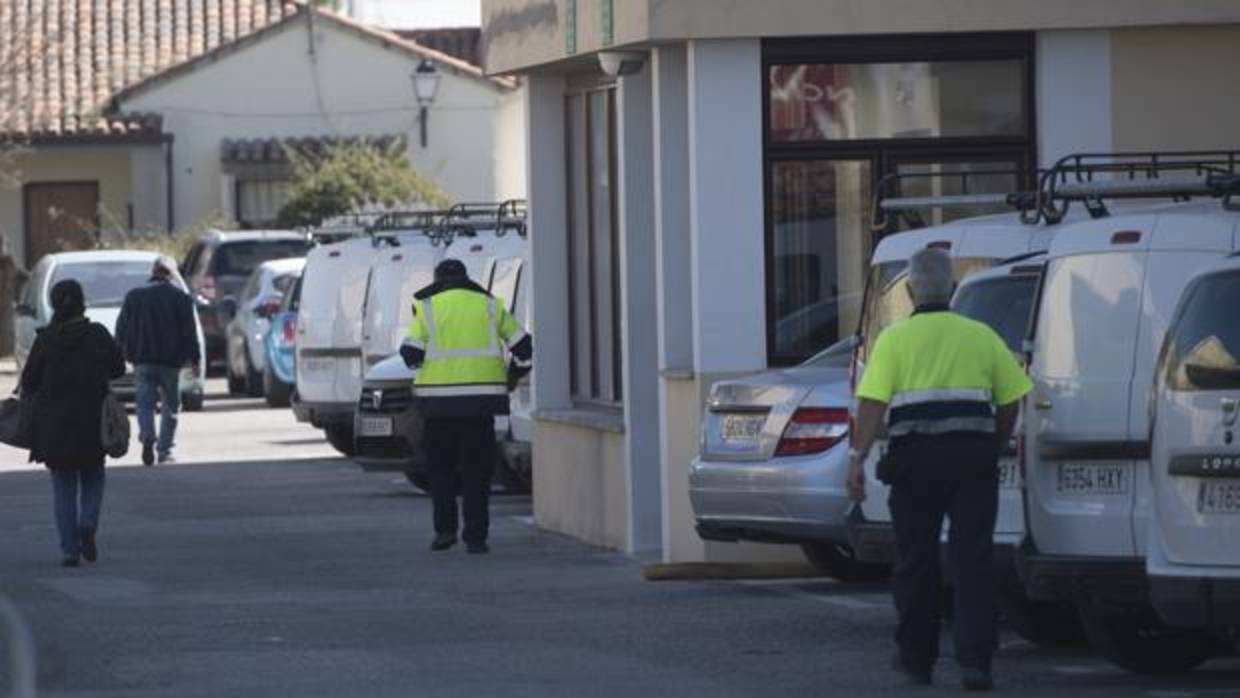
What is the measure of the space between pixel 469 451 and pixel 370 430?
3.74m

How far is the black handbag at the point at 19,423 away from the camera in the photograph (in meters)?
18.3

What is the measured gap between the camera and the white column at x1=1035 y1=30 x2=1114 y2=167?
686 inches

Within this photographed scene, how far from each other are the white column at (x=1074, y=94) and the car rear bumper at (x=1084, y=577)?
5802 millimetres

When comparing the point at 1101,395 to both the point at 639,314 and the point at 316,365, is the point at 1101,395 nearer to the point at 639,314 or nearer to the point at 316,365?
the point at 639,314

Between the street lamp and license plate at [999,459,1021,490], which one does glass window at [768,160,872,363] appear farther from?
the street lamp

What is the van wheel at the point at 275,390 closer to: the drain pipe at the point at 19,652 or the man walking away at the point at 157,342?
the man walking away at the point at 157,342

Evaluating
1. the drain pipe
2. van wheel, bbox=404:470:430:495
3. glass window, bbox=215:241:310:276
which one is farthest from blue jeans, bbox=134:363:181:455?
glass window, bbox=215:241:310:276

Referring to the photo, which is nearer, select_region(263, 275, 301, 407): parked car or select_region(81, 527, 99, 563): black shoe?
select_region(81, 527, 99, 563): black shoe

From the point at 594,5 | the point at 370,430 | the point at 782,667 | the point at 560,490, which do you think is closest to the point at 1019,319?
the point at 782,667

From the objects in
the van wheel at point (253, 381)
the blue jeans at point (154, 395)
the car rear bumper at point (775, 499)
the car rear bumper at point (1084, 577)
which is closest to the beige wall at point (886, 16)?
the car rear bumper at point (775, 499)

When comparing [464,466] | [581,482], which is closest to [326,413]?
[581,482]

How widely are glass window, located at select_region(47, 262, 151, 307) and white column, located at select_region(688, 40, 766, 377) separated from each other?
18.8m

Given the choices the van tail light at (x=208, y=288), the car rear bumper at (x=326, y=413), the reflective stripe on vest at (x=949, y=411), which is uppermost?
the van tail light at (x=208, y=288)

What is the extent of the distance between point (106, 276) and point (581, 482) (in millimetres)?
16666
